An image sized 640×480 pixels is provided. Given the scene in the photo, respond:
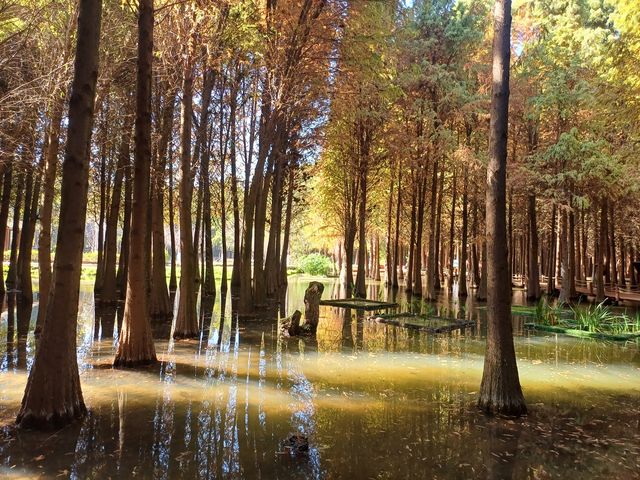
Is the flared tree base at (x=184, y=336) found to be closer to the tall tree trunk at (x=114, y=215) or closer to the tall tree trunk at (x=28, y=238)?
the tall tree trunk at (x=114, y=215)

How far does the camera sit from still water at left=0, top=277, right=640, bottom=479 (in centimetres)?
500

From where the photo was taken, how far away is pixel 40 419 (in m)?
5.77

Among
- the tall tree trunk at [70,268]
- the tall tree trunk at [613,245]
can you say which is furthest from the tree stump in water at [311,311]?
the tall tree trunk at [613,245]

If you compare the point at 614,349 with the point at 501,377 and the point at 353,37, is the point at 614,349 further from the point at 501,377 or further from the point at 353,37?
the point at 353,37

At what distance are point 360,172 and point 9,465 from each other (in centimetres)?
2251

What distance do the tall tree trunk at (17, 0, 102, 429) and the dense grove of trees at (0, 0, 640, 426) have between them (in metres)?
0.02

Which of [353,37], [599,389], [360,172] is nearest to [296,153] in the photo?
[360,172]

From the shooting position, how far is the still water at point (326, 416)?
500cm

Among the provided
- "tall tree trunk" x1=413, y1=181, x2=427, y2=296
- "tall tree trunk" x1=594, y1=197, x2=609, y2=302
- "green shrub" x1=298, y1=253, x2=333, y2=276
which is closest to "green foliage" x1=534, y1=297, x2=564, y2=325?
"tall tree trunk" x1=594, y1=197, x2=609, y2=302

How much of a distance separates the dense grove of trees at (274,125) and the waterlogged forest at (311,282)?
0.22 feet

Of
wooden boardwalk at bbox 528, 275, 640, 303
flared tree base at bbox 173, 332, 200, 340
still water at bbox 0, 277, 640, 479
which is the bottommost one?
still water at bbox 0, 277, 640, 479

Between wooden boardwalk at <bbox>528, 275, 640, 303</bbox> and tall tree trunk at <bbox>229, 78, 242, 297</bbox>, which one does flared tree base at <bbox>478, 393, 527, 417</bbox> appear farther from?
wooden boardwalk at <bbox>528, 275, 640, 303</bbox>

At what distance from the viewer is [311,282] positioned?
15.2 metres

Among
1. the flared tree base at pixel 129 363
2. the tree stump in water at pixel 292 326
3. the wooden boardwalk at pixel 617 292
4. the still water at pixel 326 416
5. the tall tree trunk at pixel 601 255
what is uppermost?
the tall tree trunk at pixel 601 255
